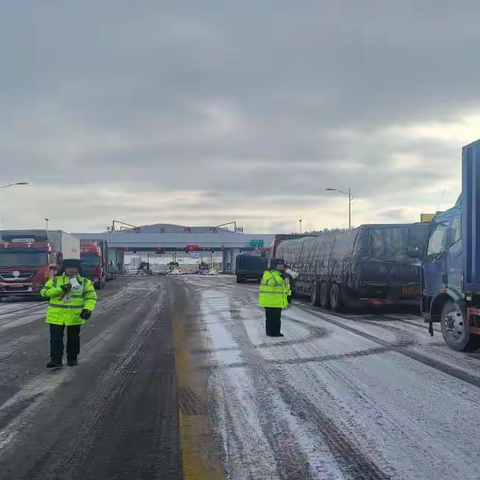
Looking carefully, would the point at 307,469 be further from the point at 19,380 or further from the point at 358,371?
the point at 19,380

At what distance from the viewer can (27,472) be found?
151 inches

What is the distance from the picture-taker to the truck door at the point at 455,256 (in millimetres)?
8578

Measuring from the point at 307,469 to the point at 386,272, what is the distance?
38.0ft

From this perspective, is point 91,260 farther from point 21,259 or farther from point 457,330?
point 457,330

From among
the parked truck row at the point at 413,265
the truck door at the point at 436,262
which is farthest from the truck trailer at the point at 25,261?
the truck door at the point at 436,262

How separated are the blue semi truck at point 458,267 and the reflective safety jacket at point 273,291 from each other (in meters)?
2.75

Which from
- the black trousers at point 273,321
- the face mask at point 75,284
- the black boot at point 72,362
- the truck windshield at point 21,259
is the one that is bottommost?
the black boot at point 72,362

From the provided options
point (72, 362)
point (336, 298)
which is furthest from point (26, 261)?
point (72, 362)

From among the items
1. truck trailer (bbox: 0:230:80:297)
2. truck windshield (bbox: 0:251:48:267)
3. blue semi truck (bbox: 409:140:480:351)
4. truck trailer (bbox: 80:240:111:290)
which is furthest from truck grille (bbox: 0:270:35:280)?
blue semi truck (bbox: 409:140:480:351)

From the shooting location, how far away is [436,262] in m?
9.60

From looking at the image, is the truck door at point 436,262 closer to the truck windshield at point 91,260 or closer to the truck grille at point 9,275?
the truck grille at point 9,275

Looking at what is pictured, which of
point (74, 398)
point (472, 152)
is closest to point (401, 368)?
point (472, 152)

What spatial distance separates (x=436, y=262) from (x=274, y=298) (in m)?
3.22

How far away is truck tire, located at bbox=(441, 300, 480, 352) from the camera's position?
8344 millimetres
